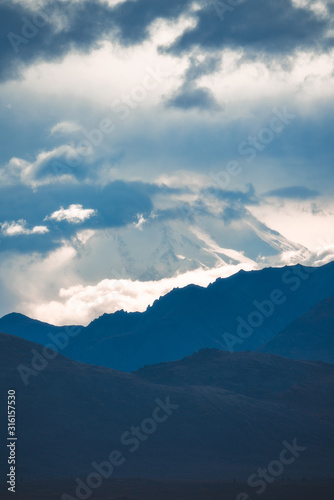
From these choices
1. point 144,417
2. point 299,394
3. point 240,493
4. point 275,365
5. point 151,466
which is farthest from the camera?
point 275,365

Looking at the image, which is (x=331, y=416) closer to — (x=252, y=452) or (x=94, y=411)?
(x=252, y=452)

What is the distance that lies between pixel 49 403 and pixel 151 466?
86.5 feet

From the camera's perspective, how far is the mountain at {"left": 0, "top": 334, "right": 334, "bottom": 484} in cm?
10694

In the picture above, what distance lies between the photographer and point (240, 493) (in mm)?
83000

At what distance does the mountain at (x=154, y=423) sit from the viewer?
107 meters

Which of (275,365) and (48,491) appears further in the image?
(275,365)

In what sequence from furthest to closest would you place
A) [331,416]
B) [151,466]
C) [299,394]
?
[299,394] < [331,416] < [151,466]

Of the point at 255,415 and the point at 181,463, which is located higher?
the point at 255,415

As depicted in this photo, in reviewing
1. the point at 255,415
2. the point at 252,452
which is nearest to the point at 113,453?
the point at 252,452

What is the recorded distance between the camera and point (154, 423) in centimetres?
12438

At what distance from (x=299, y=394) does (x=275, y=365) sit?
1467cm

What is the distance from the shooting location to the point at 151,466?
4247 inches

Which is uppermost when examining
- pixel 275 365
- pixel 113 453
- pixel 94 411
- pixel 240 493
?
pixel 275 365

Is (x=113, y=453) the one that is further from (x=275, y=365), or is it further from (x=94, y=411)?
(x=275, y=365)
